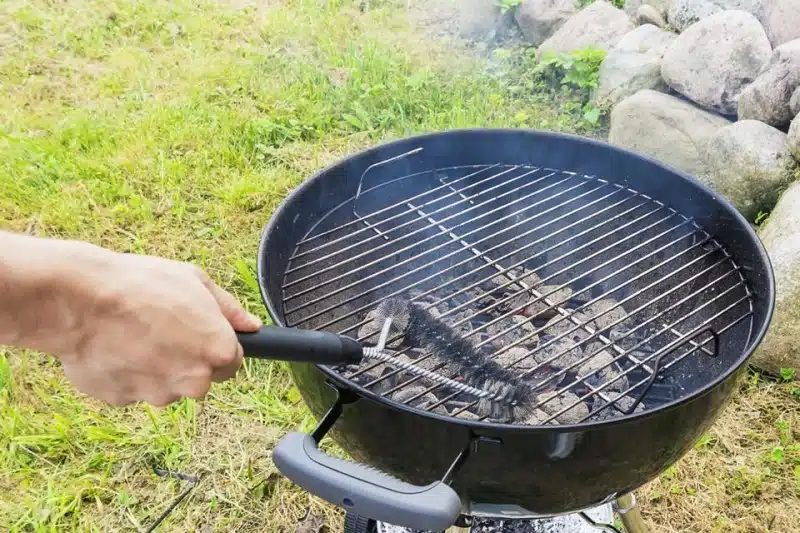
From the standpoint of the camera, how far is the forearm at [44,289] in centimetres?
91

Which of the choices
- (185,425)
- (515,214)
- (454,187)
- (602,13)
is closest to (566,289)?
(515,214)

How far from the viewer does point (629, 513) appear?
1.80 metres

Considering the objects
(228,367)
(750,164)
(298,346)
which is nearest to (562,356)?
(298,346)

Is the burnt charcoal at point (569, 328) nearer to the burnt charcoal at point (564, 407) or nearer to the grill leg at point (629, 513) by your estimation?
the burnt charcoal at point (564, 407)

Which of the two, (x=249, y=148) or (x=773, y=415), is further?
(x=249, y=148)

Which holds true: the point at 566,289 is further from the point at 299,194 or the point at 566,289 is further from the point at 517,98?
the point at 517,98

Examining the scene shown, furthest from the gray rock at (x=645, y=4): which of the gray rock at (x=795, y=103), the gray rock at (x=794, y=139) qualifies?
the gray rock at (x=794, y=139)

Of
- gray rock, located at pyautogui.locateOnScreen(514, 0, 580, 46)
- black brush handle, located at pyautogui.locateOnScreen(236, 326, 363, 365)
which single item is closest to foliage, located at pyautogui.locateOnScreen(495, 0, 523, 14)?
gray rock, located at pyautogui.locateOnScreen(514, 0, 580, 46)

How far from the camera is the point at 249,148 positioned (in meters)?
3.63

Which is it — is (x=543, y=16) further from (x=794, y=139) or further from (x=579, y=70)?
(x=794, y=139)

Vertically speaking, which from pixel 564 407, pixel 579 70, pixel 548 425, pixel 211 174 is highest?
pixel 548 425

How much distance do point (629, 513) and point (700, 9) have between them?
2664mm

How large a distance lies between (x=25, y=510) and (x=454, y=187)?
5.44 feet

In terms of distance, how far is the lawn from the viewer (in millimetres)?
2148
